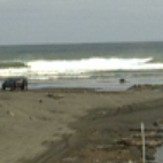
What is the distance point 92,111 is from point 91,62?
170 feet

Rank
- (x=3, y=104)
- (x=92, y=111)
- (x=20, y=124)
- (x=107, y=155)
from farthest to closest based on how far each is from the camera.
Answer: (x=92, y=111)
(x=3, y=104)
(x=20, y=124)
(x=107, y=155)

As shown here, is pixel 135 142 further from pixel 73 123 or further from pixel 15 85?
pixel 15 85

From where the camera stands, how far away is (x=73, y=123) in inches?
992

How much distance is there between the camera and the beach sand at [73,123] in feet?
59.9

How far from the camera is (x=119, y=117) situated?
27.4m

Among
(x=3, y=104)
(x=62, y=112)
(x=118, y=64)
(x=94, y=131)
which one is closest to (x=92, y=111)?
(x=62, y=112)

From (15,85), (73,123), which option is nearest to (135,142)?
(73,123)

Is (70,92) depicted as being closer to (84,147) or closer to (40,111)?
(40,111)

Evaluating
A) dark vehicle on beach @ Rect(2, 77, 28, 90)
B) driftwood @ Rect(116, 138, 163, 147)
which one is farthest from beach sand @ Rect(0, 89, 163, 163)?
dark vehicle on beach @ Rect(2, 77, 28, 90)

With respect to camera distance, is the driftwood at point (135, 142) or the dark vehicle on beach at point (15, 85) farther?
the dark vehicle on beach at point (15, 85)

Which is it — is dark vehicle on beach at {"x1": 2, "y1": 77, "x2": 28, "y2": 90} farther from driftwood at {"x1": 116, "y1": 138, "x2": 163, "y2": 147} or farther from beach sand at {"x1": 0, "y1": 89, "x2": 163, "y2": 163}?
driftwood at {"x1": 116, "y1": 138, "x2": 163, "y2": 147}

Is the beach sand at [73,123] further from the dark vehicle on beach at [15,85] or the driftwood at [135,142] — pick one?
the dark vehicle on beach at [15,85]

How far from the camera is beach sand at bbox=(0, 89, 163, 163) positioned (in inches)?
719

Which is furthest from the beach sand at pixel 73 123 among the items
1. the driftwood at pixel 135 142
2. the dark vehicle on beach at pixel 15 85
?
the dark vehicle on beach at pixel 15 85
